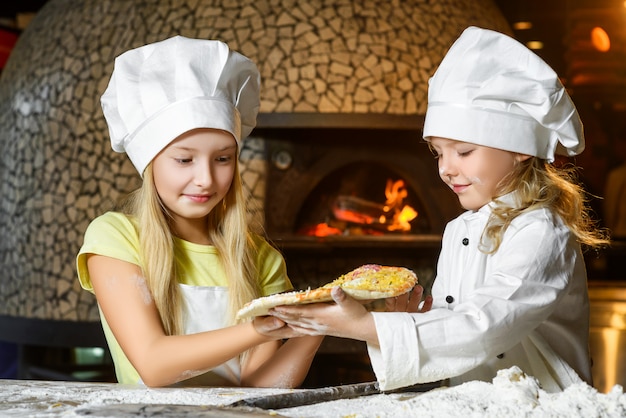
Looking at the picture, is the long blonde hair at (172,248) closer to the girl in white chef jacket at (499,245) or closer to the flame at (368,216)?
the girl in white chef jacket at (499,245)

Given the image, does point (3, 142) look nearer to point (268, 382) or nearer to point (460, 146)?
point (268, 382)

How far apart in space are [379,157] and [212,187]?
8.51 ft

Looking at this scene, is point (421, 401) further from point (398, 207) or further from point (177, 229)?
point (398, 207)

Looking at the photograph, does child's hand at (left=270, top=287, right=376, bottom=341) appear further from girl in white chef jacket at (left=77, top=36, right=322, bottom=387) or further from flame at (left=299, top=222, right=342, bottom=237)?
flame at (left=299, top=222, right=342, bottom=237)

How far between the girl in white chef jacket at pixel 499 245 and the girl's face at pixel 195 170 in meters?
0.46

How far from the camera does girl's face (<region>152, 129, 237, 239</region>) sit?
195 cm

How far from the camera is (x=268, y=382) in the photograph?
2.03m

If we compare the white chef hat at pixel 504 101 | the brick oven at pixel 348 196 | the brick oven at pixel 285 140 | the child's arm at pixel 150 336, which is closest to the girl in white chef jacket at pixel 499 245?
the white chef hat at pixel 504 101

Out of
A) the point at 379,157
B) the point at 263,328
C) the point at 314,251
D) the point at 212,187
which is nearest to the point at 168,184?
the point at 212,187

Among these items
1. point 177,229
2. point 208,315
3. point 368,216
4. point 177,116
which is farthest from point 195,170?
point 368,216

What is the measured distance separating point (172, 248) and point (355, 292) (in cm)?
61

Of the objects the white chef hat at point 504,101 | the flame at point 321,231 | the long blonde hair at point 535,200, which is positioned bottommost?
the flame at point 321,231

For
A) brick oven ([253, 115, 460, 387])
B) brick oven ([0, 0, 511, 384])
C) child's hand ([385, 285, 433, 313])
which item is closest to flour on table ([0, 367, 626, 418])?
child's hand ([385, 285, 433, 313])

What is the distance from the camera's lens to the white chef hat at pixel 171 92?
1.94 m
